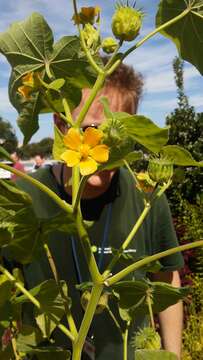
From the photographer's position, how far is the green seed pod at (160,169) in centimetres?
50

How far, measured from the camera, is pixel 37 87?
0.50 m

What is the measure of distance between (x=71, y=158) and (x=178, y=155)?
4.1 inches

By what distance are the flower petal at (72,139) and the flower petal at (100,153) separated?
2cm

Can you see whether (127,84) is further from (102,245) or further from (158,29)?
(158,29)

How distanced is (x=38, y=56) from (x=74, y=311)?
2.23 feet

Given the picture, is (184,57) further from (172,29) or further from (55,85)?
(55,85)

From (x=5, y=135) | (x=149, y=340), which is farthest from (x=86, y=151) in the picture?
(x=5, y=135)

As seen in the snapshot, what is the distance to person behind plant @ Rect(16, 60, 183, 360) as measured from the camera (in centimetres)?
112

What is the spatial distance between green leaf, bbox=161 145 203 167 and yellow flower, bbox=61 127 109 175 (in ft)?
0.27

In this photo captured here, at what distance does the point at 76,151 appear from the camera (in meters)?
0.44

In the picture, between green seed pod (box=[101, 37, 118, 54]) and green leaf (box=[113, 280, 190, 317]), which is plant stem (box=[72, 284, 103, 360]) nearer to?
green leaf (box=[113, 280, 190, 317])

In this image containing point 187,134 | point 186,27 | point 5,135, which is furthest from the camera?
point 187,134

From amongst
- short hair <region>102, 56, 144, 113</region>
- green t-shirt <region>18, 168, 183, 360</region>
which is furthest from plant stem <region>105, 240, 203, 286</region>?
short hair <region>102, 56, 144, 113</region>

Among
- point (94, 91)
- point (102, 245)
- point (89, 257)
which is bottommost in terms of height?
point (102, 245)
